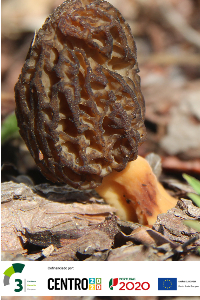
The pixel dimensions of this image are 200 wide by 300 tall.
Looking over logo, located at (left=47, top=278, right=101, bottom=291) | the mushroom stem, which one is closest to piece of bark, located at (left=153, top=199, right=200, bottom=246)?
the mushroom stem

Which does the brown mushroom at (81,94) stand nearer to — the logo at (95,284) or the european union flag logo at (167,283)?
the logo at (95,284)

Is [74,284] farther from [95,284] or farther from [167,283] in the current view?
[167,283]

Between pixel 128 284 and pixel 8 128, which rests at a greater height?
pixel 8 128

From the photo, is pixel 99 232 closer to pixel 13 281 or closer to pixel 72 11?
pixel 13 281

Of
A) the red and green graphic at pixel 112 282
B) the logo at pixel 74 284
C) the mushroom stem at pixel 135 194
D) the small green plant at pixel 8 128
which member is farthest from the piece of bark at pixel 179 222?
the small green plant at pixel 8 128

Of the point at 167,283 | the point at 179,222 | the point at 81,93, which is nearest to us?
the point at 167,283

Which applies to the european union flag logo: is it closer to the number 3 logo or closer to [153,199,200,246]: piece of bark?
[153,199,200,246]: piece of bark

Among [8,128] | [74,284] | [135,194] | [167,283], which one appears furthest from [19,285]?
[8,128]
